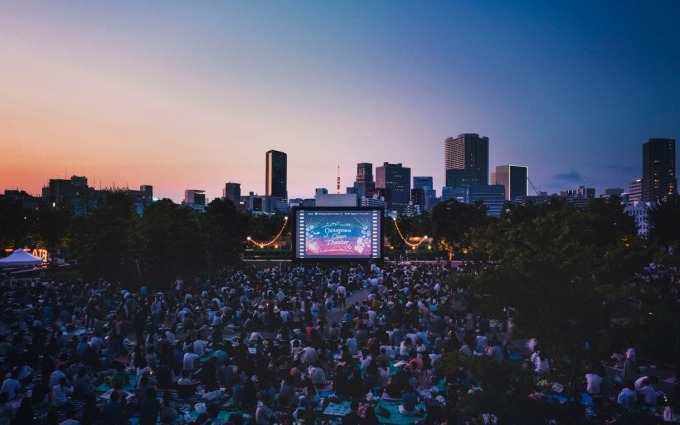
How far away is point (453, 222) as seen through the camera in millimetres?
49312

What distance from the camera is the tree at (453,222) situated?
49.0m

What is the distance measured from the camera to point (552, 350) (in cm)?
798

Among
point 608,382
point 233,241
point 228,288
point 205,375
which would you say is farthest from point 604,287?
point 233,241

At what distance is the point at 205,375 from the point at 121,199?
30.9 metres

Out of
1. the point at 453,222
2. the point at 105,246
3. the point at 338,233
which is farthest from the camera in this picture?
the point at 453,222

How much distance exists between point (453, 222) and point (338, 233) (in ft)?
49.5

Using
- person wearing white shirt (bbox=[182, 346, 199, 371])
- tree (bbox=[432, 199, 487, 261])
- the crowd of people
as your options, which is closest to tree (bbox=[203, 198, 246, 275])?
the crowd of people

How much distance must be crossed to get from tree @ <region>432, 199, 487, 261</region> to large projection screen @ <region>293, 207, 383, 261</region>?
37.1 feet

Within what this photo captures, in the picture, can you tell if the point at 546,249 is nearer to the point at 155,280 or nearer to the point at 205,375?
the point at 205,375

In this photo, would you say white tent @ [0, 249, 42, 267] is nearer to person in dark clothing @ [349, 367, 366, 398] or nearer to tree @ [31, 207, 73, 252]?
tree @ [31, 207, 73, 252]

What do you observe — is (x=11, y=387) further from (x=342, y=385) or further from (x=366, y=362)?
(x=366, y=362)

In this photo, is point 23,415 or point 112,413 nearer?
point 23,415

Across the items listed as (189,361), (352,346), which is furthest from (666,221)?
(189,361)

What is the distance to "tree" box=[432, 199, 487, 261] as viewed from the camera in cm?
4897
